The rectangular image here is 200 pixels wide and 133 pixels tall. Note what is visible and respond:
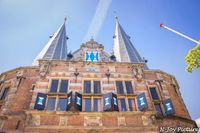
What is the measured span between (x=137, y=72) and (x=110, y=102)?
435cm

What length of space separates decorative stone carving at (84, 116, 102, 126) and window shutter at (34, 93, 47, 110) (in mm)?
2937

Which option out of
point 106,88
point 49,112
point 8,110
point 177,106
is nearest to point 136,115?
point 106,88

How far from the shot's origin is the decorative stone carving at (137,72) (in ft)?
51.2

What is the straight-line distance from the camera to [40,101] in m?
12.8

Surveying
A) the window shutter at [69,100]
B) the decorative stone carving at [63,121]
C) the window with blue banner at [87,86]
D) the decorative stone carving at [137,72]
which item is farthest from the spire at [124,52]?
the decorative stone carving at [63,121]

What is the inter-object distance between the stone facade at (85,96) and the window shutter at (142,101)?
1.28ft

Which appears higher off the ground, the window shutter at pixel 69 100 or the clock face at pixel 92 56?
the clock face at pixel 92 56

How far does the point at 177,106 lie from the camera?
15.2m

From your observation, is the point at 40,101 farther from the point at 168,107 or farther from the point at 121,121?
the point at 168,107

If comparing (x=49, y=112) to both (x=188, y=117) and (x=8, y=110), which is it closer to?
(x=8, y=110)

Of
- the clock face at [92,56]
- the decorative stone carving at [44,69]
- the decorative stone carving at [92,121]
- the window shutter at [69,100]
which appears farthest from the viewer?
the clock face at [92,56]

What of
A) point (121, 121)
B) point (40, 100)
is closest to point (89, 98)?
point (121, 121)

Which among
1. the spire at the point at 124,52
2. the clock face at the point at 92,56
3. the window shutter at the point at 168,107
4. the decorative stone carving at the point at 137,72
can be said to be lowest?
the window shutter at the point at 168,107

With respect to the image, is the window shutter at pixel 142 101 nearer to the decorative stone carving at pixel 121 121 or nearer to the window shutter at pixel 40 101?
the decorative stone carving at pixel 121 121
